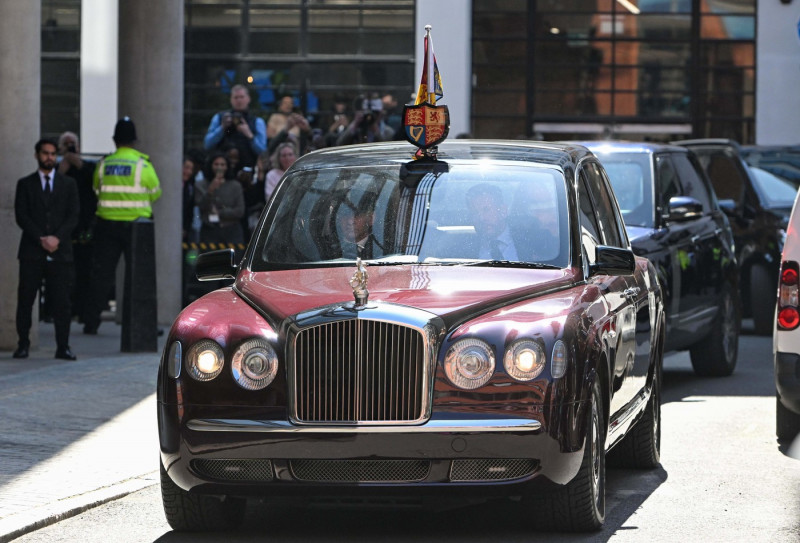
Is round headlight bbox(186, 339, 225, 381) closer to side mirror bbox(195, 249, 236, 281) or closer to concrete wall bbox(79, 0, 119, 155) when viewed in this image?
side mirror bbox(195, 249, 236, 281)

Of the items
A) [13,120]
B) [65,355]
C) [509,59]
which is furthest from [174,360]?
[509,59]

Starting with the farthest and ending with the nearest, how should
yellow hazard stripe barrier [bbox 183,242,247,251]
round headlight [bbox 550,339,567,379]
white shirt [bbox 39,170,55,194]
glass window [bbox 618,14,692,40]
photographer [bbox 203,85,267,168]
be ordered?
glass window [bbox 618,14,692,40] < photographer [bbox 203,85,267,168] < yellow hazard stripe barrier [bbox 183,242,247,251] < white shirt [bbox 39,170,55,194] < round headlight [bbox 550,339,567,379]

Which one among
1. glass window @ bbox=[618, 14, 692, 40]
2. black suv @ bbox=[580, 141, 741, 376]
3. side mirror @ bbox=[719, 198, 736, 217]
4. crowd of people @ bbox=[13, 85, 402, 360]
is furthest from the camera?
glass window @ bbox=[618, 14, 692, 40]

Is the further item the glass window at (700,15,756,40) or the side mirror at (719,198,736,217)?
the glass window at (700,15,756,40)

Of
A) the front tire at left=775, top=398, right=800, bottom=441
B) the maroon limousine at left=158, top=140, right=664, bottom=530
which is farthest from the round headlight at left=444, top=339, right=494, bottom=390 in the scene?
the front tire at left=775, top=398, right=800, bottom=441

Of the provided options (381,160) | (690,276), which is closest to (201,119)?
(690,276)

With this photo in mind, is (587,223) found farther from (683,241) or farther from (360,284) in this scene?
(683,241)

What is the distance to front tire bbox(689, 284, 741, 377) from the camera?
14656 millimetres

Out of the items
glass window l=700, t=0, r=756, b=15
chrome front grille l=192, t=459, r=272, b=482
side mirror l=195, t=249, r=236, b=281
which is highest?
glass window l=700, t=0, r=756, b=15

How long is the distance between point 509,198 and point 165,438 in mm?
2083

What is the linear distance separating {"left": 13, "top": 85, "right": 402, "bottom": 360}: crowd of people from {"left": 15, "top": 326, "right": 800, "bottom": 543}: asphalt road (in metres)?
6.57

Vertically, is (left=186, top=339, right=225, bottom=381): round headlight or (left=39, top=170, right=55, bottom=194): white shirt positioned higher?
(left=39, top=170, right=55, bottom=194): white shirt

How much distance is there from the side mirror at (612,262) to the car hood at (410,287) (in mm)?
267

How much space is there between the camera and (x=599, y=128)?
29.6 meters
